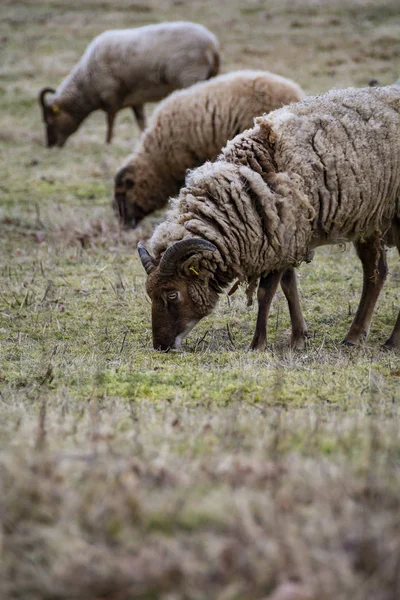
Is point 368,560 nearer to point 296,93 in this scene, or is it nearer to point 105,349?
point 105,349

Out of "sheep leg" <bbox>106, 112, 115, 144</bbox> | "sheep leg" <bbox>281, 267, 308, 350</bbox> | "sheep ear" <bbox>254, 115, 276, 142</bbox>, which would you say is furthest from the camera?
"sheep leg" <bbox>106, 112, 115, 144</bbox>

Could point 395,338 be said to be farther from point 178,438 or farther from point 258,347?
point 178,438

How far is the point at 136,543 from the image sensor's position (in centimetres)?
247

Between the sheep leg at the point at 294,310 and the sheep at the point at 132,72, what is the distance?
920 cm

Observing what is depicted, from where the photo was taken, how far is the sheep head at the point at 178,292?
20.2 feet

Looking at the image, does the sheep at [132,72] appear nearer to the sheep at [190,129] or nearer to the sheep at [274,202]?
the sheep at [190,129]

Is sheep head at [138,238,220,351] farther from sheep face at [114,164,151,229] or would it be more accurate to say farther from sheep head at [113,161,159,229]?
sheep face at [114,164,151,229]

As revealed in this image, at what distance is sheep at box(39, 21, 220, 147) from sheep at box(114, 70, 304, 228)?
498 centimetres

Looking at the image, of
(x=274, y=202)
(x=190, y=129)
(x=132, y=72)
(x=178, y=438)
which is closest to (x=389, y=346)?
(x=274, y=202)

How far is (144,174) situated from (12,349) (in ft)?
16.6

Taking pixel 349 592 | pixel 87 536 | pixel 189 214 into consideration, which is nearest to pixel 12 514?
pixel 87 536

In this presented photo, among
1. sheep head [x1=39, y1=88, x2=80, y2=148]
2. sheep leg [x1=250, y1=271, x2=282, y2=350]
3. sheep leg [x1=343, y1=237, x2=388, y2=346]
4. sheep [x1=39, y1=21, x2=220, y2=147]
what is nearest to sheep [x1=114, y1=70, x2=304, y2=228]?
sheep leg [x1=343, y1=237, x2=388, y2=346]

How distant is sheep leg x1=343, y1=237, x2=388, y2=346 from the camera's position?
6844 millimetres

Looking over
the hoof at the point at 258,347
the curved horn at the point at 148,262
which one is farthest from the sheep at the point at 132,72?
the hoof at the point at 258,347
